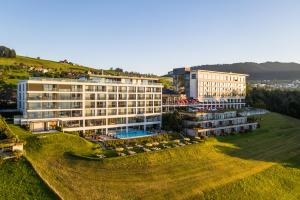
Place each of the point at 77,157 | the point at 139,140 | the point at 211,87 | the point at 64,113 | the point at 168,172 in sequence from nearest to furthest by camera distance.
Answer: the point at 77,157 < the point at 168,172 < the point at 139,140 < the point at 64,113 < the point at 211,87

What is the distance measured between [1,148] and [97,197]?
17620mm

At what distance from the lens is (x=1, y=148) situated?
47094 mm

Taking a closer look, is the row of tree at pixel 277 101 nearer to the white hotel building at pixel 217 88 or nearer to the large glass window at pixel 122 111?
the white hotel building at pixel 217 88

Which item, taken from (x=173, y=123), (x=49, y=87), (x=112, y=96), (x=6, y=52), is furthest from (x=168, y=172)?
(x=6, y=52)

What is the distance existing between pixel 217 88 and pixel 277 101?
3074cm

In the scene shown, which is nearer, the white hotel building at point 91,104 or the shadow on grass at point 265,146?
the white hotel building at point 91,104

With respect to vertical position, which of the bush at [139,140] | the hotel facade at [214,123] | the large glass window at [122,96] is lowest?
the bush at [139,140]

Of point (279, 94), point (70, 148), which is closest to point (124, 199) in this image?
point (70, 148)

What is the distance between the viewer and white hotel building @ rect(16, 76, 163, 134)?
6278cm

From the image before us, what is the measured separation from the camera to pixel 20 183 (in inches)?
1662

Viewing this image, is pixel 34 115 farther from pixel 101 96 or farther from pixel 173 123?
pixel 173 123

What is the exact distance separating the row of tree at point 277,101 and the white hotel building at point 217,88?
23.1ft

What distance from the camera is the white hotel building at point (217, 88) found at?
4592 inches

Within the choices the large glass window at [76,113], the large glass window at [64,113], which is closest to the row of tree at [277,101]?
the large glass window at [76,113]
